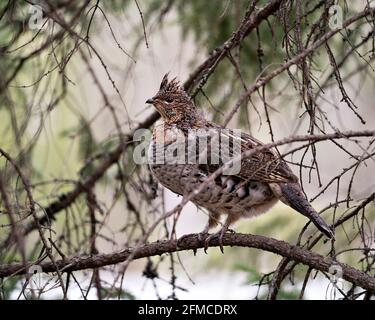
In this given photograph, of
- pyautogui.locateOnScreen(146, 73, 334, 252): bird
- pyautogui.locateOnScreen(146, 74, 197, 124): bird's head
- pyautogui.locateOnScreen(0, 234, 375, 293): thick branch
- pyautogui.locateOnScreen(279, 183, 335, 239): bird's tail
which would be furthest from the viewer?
pyautogui.locateOnScreen(146, 74, 197, 124): bird's head

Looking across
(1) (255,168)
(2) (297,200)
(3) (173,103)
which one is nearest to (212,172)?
(1) (255,168)

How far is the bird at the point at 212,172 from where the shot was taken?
3975mm

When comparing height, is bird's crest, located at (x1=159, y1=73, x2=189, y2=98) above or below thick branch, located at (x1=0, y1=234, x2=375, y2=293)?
above

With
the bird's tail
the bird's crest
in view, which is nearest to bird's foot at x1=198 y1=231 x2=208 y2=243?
the bird's tail

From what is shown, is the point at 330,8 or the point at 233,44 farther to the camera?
the point at 233,44

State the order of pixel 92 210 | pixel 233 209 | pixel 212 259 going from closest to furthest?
1. pixel 233 209
2. pixel 92 210
3. pixel 212 259

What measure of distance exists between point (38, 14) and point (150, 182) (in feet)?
5.64

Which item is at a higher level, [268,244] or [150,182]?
[150,182]

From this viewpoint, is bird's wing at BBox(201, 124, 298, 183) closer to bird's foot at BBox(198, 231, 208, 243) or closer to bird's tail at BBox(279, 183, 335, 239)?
bird's tail at BBox(279, 183, 335, 239)

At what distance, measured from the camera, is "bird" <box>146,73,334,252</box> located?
3.97 metres

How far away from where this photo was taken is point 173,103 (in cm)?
451

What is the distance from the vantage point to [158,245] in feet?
11.7
